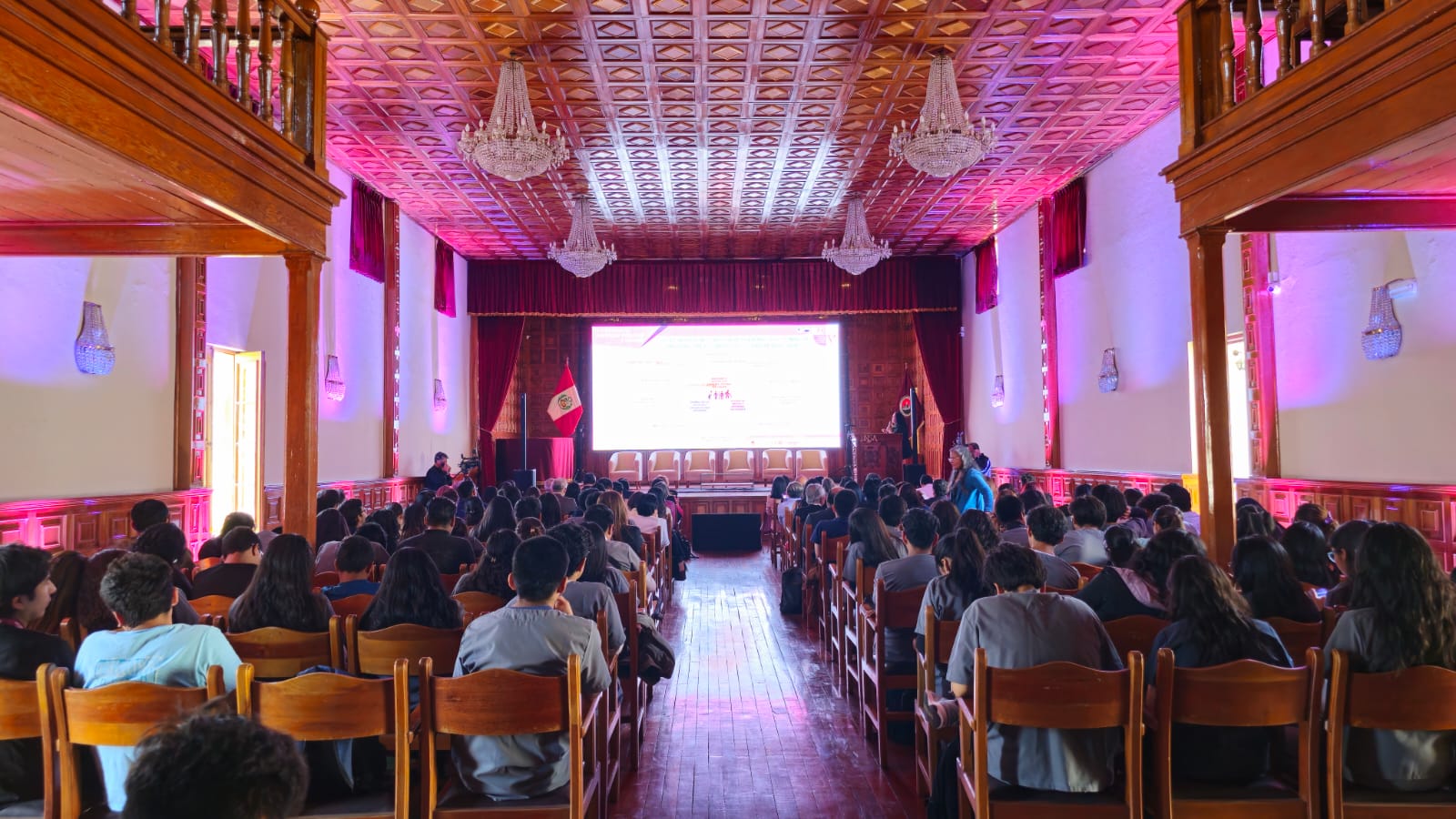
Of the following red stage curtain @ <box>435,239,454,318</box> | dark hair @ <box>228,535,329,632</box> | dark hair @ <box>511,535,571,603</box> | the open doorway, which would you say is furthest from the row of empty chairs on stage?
dark hair @ <box>511,535,571,603</box>

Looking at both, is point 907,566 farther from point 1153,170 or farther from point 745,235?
point 745,235

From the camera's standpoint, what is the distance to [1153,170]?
8.70 meters

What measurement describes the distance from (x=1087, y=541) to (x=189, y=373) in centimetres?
687

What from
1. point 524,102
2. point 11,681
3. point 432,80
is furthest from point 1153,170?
point 11,681

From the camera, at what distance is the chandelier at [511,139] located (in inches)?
274

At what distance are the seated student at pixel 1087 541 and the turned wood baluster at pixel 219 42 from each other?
476 centimetres

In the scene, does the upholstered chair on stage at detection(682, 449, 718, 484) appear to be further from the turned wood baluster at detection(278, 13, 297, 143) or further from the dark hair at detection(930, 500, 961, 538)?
the turned wood baluster at detection(278, 13, 297, 143)

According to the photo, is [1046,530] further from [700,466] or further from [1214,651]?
[700,466]

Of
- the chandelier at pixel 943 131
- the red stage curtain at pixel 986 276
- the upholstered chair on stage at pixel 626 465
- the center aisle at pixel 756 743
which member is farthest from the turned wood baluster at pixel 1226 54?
the upholstered chair on stage at pixel 626 465

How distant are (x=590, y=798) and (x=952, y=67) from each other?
6.33 meters

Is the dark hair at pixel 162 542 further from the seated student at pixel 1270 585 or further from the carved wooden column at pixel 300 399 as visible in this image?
the seated student at pixel 1270 585

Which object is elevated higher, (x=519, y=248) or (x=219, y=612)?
(x=519, y=248)

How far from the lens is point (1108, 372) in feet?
31.9

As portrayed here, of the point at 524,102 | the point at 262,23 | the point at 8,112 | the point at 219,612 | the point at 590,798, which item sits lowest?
the point at 590,798
